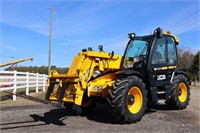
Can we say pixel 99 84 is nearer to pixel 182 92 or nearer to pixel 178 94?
pixel 178 94

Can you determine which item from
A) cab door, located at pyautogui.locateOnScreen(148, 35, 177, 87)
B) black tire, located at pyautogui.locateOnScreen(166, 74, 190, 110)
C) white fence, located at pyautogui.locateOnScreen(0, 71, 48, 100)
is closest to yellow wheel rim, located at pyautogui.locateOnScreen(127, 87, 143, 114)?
cab door, located at pyautogui.locateOnScreen(148, 35, 177, 87)

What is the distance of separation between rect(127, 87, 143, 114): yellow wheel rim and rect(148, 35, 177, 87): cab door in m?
1.01

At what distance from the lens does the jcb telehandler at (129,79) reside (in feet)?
25.5

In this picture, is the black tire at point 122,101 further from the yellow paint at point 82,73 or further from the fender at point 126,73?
the yellow paint at point 82,73

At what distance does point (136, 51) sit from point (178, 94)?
238 cm

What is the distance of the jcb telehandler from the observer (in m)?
7.76

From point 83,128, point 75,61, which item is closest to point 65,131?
point 83,128

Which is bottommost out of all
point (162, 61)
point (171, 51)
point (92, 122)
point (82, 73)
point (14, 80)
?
point (92, 122)

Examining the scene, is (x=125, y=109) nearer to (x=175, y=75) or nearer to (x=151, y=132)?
(x=151, y=132)

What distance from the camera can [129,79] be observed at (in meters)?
7.95

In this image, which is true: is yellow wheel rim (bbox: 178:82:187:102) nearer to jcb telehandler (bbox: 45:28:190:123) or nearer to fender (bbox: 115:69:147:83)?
jcb telehandler (bbox: 45:28:190:123)

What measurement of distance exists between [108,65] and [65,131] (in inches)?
121

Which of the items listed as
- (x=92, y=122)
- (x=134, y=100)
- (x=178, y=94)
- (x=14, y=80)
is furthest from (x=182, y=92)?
(x=14, y=80)

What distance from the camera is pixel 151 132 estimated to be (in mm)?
6770
